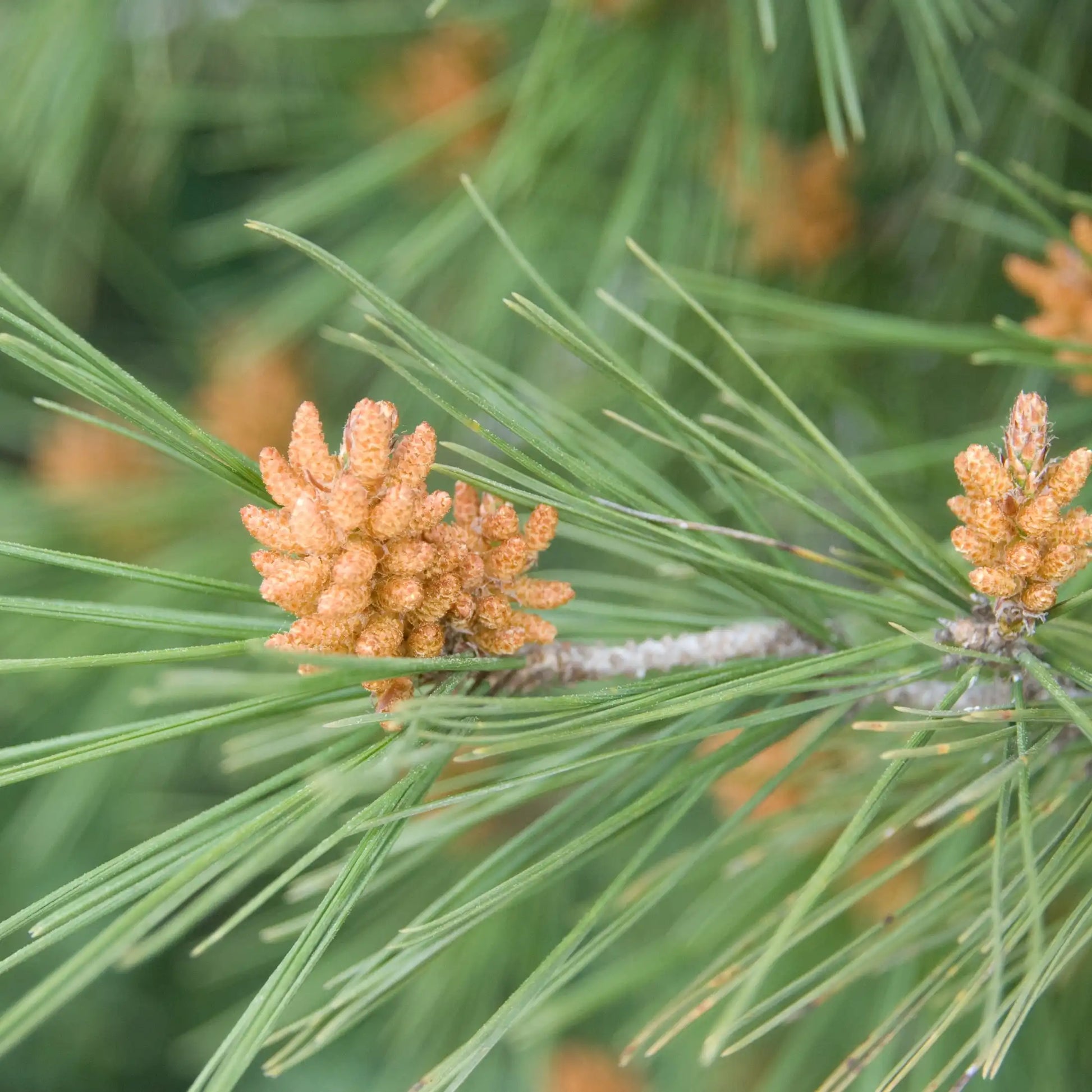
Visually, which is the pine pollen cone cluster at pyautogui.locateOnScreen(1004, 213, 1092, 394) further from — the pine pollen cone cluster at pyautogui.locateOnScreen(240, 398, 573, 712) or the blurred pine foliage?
the pine pollen cone cluster at pyautogui.locateOnScreen(240, 398, 573, 712)

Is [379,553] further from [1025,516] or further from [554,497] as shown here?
[1025,516]

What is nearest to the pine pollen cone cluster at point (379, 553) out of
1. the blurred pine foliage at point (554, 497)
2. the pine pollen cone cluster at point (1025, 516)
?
the blurred pine foliage at point (554, 497)

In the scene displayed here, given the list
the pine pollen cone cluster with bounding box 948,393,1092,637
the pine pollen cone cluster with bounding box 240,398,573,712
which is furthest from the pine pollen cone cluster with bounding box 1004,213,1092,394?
the pine pollen cone cluster with bounding box 240,398,573,712

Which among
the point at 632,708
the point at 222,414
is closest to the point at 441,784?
the point at 632,708

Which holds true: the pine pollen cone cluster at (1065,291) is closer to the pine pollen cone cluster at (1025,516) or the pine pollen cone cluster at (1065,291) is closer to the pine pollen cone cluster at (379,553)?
the pine pollen cone cluster at (1025,516)

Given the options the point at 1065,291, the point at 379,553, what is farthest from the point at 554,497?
the point at 1065,291

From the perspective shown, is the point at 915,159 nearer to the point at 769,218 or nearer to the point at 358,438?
the point at 769,218
